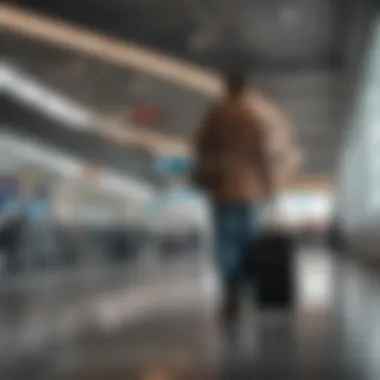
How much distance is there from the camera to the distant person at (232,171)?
739 centimetres

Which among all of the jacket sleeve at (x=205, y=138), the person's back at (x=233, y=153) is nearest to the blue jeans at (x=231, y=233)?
the person's back at (x=233, y=153)

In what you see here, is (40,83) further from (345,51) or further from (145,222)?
(145,222)

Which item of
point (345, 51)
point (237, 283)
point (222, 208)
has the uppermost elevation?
point (345, 51)

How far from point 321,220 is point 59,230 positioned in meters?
20.1

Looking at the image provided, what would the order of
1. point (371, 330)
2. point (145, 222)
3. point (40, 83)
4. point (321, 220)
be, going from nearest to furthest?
point (371, 330) → point (40, 83) → point (145, 222) → point (321, 220)

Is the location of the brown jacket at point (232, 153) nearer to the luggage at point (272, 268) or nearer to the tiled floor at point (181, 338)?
the luggage at point (272, 268)

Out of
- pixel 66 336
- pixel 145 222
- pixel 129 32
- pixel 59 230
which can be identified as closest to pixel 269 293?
pixel 66 336

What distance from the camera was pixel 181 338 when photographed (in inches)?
246

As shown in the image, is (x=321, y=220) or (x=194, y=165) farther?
(x=321, y=220)

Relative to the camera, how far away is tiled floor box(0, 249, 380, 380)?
4.57 metres

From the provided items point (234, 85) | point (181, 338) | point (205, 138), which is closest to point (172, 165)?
point (234, 85)

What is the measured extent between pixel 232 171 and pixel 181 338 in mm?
1737

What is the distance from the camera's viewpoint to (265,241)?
8234 millimetres

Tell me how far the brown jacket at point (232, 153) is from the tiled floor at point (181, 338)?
112cm
